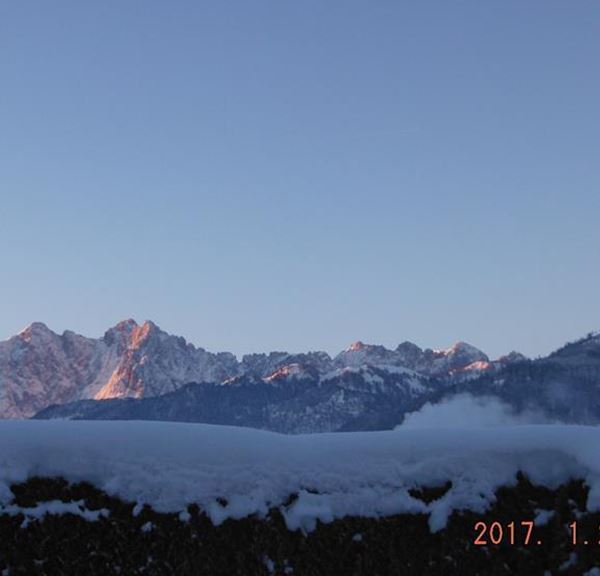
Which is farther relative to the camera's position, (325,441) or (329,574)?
(325,441)

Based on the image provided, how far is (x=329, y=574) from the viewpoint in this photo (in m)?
6.68

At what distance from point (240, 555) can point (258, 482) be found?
626 mm

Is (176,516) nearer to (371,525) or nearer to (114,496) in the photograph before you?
(114,496)

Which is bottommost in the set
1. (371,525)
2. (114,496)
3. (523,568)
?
(523,568)

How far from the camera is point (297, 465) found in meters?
7.07

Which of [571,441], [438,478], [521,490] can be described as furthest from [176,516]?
[571,441]

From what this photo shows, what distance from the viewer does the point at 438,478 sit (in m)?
7.01

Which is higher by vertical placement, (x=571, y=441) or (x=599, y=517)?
(x=571, y=441)

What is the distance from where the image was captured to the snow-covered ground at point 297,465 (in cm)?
684

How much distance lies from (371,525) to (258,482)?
3.43ft

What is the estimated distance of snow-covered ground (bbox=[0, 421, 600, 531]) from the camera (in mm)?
6836

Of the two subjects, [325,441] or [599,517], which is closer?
[599,517]

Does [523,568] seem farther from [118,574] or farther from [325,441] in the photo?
[118,574]

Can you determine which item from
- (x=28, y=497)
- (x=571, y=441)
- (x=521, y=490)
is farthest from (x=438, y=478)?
(x=28, y=497)
